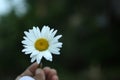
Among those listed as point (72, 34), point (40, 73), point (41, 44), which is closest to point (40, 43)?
point (41, 44)

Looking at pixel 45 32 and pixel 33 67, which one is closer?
pixel 45 32

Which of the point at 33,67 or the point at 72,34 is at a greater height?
the point at 72,34

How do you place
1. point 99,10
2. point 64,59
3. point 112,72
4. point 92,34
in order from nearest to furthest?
point 112,72, point 64,59, point 92,34, point 99,10

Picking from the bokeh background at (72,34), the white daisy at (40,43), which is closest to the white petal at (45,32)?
the white daisy at (40,43)

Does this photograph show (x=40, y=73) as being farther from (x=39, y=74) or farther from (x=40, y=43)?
(x=40, y=43)

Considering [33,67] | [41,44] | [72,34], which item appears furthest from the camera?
[72,34]

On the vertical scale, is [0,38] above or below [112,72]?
above

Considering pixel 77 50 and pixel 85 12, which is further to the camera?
pixel 85 12

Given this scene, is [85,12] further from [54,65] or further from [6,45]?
[54,65]

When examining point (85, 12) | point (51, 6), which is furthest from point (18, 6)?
point (85, 12)
